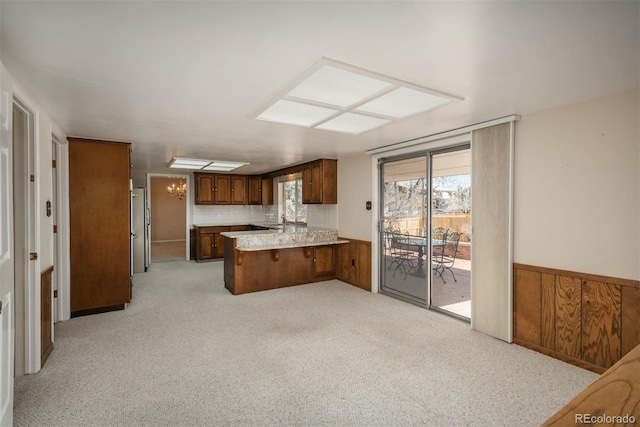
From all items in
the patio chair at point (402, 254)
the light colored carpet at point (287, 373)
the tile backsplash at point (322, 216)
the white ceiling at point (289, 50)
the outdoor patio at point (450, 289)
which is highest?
the white ceiling at point (289, 50)

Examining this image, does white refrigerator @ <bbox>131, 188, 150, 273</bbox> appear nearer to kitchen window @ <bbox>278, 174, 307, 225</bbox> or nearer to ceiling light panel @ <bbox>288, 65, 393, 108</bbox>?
kitchen window @ <bbox>278, 174, 307, 225</bbox>

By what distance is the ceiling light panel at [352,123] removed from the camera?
304 centimetres

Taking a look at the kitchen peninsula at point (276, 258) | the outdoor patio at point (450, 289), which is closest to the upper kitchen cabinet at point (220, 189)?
the kitchen peninsula at point (276, 258)

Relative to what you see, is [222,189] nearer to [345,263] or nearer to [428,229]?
[345,263]

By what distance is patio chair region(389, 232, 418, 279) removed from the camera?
15.1 feet

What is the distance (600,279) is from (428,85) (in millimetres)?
2093

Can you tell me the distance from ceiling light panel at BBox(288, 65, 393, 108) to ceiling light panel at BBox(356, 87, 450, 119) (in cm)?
16

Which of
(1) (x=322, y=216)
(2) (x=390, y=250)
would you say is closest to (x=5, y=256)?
(2) (x=390, y=250)

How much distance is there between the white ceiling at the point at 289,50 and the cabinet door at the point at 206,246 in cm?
494

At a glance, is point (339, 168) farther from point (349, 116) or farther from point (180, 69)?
point (180, 69)

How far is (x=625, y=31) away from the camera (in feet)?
5.26

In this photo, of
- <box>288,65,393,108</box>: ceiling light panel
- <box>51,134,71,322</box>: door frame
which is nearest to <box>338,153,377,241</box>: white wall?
<box>288,65,393,108</box>: ceiling light panel

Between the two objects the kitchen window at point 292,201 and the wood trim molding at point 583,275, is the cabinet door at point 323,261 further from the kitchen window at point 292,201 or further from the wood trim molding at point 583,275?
the wood trim molding at point 583,275

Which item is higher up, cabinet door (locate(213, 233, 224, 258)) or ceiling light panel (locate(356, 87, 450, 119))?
ceiling light panel (locate(356, 87, 450, 119))
